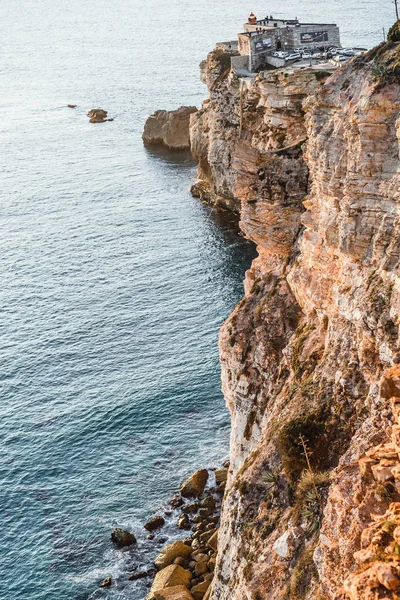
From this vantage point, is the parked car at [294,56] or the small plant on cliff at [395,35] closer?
the small plant on cliff at [395,35]

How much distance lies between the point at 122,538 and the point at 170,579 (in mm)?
6956

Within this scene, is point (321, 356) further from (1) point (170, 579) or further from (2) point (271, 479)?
(1) point (170, 579)

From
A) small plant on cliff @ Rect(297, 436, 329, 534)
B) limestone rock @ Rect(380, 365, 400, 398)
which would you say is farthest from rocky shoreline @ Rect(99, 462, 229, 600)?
limestone rock @ Rect(380, 365, 400, 398)

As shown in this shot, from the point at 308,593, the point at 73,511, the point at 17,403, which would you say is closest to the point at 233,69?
the point at 17,403

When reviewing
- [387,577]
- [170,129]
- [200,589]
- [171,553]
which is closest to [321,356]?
[387,577]

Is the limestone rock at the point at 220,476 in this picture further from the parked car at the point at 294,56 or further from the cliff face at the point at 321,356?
the parked car at the point at 294,56

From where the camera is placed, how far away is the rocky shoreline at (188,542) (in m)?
58.8

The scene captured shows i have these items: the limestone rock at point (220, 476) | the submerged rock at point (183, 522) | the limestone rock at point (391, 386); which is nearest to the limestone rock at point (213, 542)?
the submerged rock at point (183, 522)

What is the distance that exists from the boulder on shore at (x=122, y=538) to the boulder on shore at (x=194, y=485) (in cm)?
661

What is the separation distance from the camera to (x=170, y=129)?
573 ft

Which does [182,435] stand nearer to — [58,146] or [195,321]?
[195,321]

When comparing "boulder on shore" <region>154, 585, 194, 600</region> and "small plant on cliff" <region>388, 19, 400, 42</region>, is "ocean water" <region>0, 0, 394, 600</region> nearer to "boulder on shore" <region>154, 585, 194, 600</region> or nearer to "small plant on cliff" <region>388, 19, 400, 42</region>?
"boulder on shore" <region>154, 585, 194, 600</region>

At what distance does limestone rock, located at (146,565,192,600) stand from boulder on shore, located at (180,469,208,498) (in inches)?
376

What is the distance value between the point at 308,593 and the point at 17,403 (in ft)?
188
